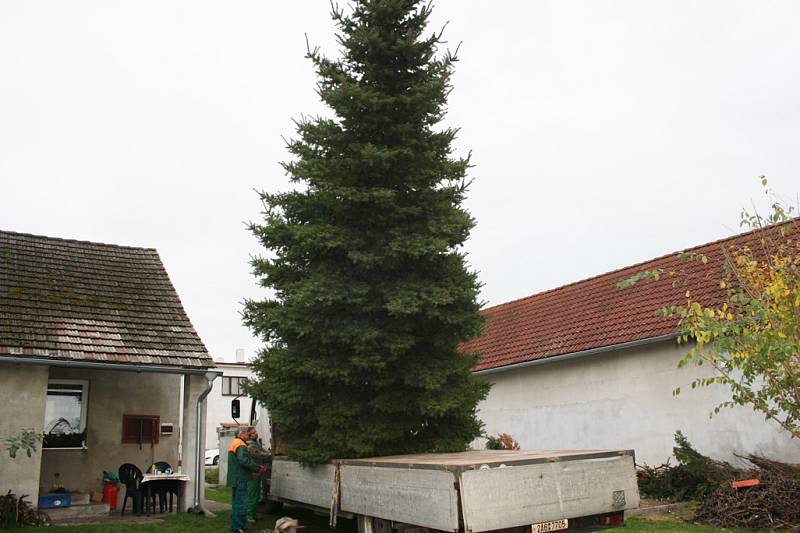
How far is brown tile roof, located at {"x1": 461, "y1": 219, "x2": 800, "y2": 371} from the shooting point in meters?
16.9

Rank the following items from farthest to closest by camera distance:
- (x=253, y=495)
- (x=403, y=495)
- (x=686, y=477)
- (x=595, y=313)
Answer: (x=595, y=313), (x=686, y=477), (x=253, y=495), (x=403, y=495)

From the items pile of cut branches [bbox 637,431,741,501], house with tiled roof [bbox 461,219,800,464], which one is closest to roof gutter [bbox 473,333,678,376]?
house with tiled roof [bbox 461,219,800,464]

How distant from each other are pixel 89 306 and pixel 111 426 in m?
2.78

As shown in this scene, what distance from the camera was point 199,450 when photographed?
1473cm

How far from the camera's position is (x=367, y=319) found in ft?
39.8

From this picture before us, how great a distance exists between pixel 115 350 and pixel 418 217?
6.66 metres

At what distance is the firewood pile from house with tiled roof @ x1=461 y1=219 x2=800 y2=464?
2509 mm

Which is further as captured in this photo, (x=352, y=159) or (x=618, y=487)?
(x=352, y=159)

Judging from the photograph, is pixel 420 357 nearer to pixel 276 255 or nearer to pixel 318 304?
pixel 318 304

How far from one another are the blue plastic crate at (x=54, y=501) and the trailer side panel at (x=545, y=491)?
10.2 m

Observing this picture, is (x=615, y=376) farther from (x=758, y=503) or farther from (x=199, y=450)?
(x=199, y=450)

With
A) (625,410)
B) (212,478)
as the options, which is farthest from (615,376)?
(212,478)

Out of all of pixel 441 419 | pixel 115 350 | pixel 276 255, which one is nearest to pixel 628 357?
pixel 441 419

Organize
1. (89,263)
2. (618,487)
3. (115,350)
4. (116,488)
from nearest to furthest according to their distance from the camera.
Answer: (618,487) < (115,350) < (116,488) < (89,263)
